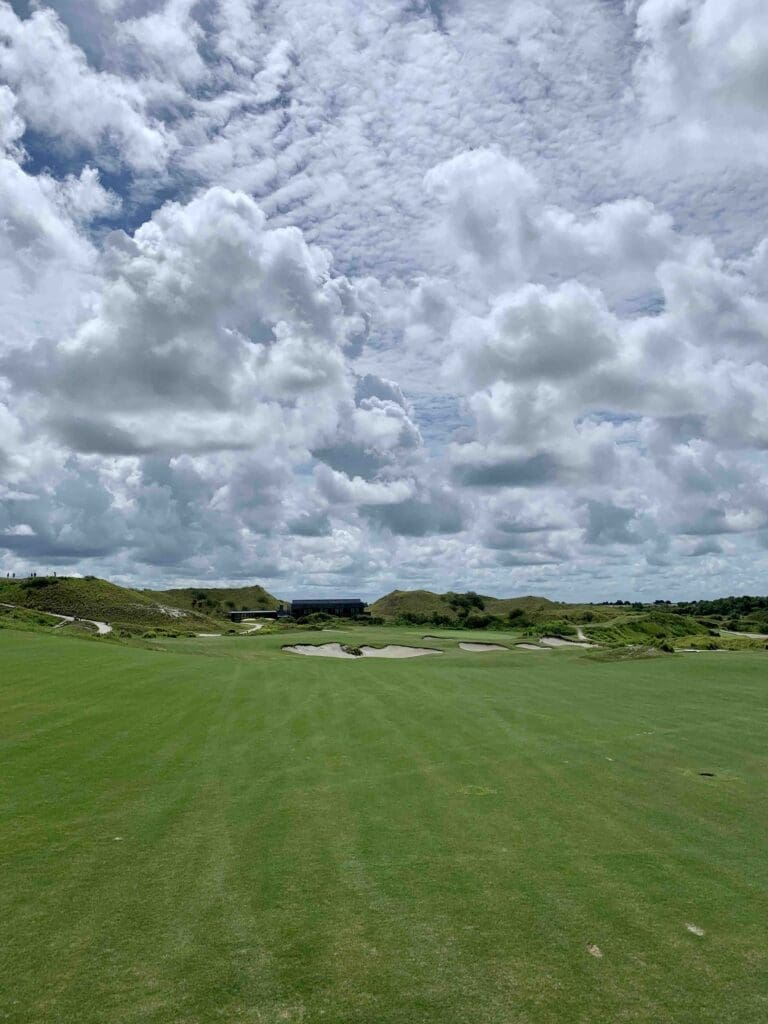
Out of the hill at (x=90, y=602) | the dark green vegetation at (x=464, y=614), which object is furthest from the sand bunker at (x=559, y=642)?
the hill at (x=90, y=602)

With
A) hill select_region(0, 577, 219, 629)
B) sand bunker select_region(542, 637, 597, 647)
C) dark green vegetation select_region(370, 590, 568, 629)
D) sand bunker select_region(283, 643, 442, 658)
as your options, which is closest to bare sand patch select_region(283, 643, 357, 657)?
sand bunker select_region(283, 643, 442, 658)

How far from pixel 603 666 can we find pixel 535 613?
112 m

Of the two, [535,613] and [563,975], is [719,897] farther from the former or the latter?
[535,613]

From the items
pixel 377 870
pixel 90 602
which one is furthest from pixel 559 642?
pixel 90 602

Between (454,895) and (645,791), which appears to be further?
(645,791)

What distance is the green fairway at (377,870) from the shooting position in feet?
21.5

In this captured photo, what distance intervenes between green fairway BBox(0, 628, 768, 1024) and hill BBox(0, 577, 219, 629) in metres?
97.2

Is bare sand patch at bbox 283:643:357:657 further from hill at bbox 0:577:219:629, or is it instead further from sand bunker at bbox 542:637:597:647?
hill at bbox 0:577:219:629

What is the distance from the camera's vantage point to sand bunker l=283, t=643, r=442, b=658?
2640 inches

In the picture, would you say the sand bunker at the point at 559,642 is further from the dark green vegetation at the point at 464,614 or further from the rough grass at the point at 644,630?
the dark green vegetation at the point at 464,614

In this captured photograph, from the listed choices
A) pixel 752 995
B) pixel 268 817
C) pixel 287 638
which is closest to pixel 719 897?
pixel 752 995

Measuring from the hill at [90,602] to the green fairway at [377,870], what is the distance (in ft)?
319

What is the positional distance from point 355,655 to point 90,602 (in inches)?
2900

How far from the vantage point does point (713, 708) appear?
2648 centimetres
